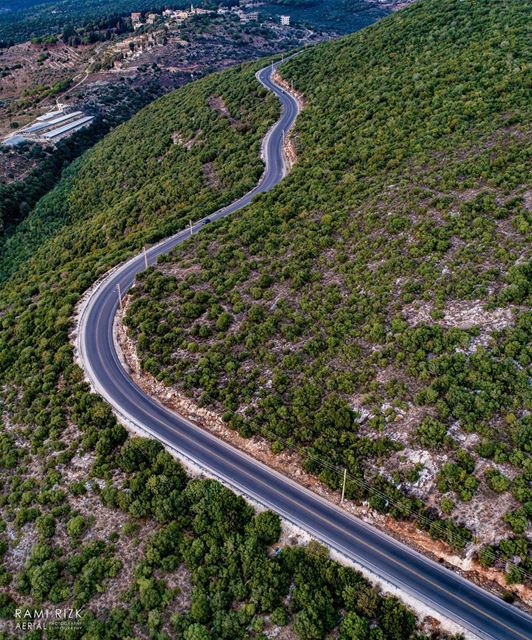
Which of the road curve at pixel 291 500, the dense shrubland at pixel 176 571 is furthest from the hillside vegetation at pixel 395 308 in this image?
the dense shrubland at pixel 176 571

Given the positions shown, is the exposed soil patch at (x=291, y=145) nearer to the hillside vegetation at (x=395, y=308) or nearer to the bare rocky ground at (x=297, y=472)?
the hillside vegetation at (x=395, y=308)

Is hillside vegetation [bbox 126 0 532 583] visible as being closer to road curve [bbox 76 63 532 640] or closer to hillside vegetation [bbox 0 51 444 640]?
road curve [bbox 76 63 532 640]

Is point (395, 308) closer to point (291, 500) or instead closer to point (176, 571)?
point (291, 500)

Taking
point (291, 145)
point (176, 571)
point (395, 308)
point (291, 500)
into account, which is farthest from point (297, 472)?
point (291, 145)

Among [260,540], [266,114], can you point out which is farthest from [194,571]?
[266,114]

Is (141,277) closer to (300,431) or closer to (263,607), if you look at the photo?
(300,431)

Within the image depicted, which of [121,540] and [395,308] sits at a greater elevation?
[395,308]

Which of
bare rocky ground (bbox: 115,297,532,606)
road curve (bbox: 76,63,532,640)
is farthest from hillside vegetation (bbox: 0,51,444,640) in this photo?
bare rocky ground (bbox: 115,297,532,606)
